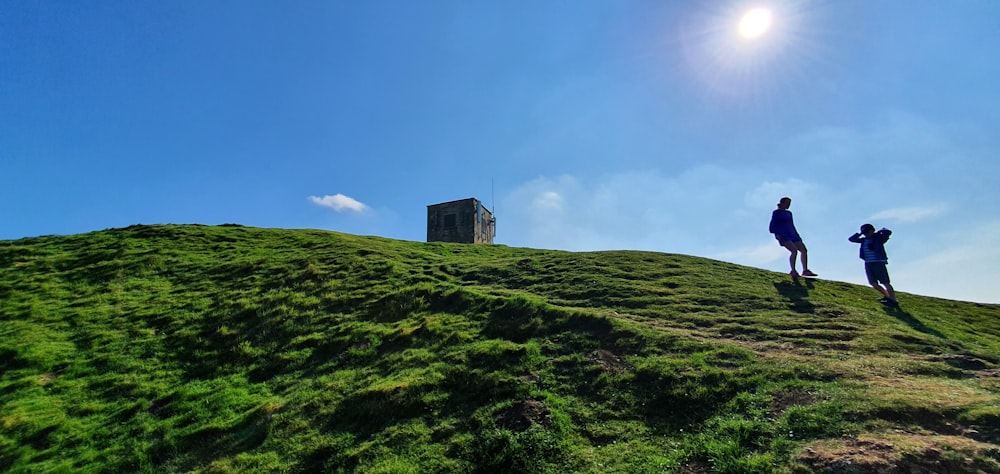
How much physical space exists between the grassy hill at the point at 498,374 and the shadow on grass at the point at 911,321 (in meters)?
0.19

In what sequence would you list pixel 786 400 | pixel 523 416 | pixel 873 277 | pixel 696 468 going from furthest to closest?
pixel 873 277 → pixel 523 416 → pixel 786 400 → pixel 696 468

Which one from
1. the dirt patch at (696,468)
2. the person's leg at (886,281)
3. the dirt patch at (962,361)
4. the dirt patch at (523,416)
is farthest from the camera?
the person's leg at (886,281)

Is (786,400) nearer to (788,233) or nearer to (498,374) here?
(498,374)

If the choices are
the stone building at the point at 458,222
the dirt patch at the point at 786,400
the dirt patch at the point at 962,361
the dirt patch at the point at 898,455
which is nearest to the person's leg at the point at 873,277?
the dirt patch at the point at 962,361

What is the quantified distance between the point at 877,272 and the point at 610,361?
38.3ft

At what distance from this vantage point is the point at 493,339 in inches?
482

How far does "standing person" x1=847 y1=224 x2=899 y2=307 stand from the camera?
14875mm

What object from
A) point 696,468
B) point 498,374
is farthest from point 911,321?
point 498,374

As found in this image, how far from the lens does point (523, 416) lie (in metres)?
7.96

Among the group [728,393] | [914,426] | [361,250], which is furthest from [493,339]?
[361,250]

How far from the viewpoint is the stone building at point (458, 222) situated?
155 feet

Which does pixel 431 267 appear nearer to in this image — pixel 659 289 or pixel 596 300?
pixel 596 300

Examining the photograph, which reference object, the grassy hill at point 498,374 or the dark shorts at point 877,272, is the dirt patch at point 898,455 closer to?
the grassy hill at point 498,374

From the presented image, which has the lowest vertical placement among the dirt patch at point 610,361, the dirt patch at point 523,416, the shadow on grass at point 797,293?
the dirt patch at point 523,416
